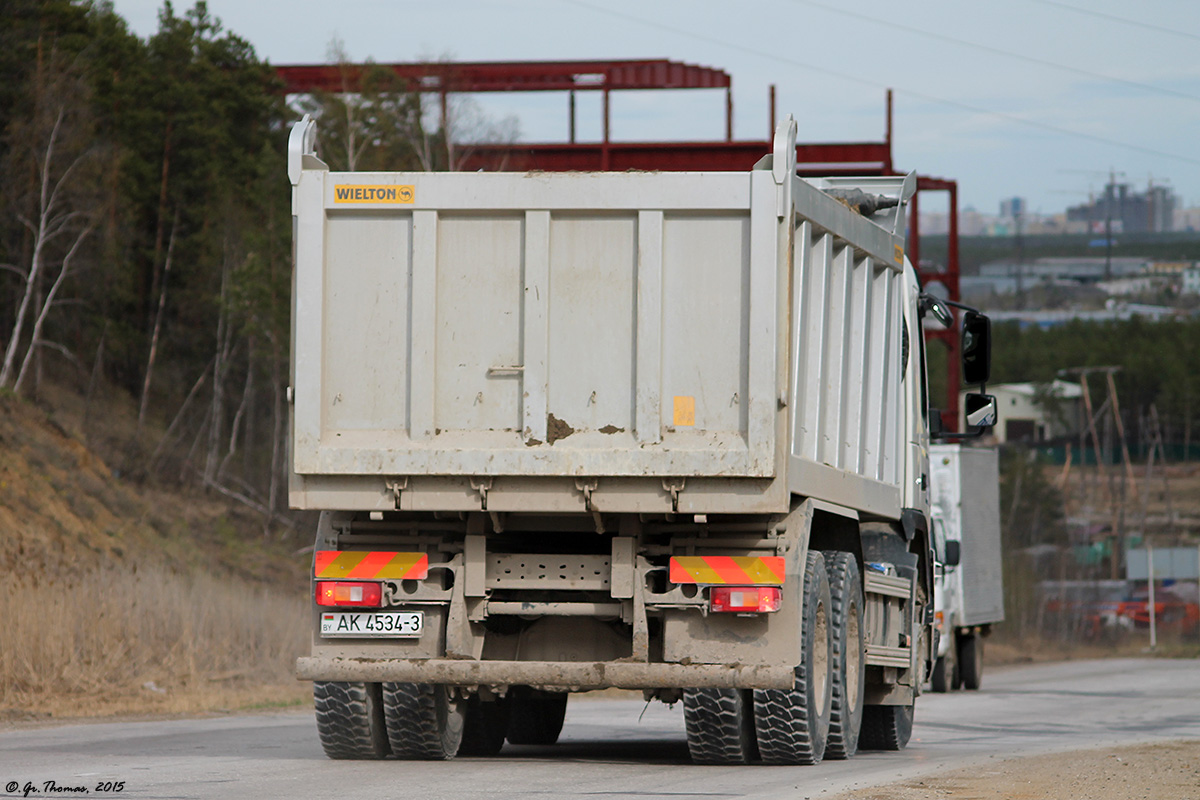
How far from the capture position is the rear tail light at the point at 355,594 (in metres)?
9.26

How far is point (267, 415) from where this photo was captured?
49.3m

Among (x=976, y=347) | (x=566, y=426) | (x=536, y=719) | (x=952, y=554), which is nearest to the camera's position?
(x=566, y=426)

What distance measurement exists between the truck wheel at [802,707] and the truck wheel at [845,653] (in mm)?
242

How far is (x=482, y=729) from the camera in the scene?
38.0 feet

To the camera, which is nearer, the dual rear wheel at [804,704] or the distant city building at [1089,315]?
the dual rear wheel at [804,704]

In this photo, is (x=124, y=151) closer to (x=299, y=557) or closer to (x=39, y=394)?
(x=39, y=394)

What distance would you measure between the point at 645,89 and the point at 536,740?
31.0 meters

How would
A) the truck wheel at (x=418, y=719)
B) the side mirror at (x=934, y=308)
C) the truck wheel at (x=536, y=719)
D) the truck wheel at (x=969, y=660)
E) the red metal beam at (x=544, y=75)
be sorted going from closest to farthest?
the truck wheel at (x=418, y=719) → the truck wheel at (x=536, y=719) → the side mirror at (x=934, y=308) → the truck wheel at (x=969, y=660) → the red metal beam at (x=544, y=75)

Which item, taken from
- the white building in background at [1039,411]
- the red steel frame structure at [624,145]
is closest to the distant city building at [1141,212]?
the white building in background at [1039,411]

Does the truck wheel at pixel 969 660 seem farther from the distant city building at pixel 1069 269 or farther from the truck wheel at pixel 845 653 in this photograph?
the distant city building at pixel 1069 269

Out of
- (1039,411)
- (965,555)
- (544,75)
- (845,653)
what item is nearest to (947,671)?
(965,555)

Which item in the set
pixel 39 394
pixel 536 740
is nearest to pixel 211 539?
pixel 39 394

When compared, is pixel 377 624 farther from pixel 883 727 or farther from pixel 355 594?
pixel 883 727

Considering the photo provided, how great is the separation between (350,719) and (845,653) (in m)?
3.06
